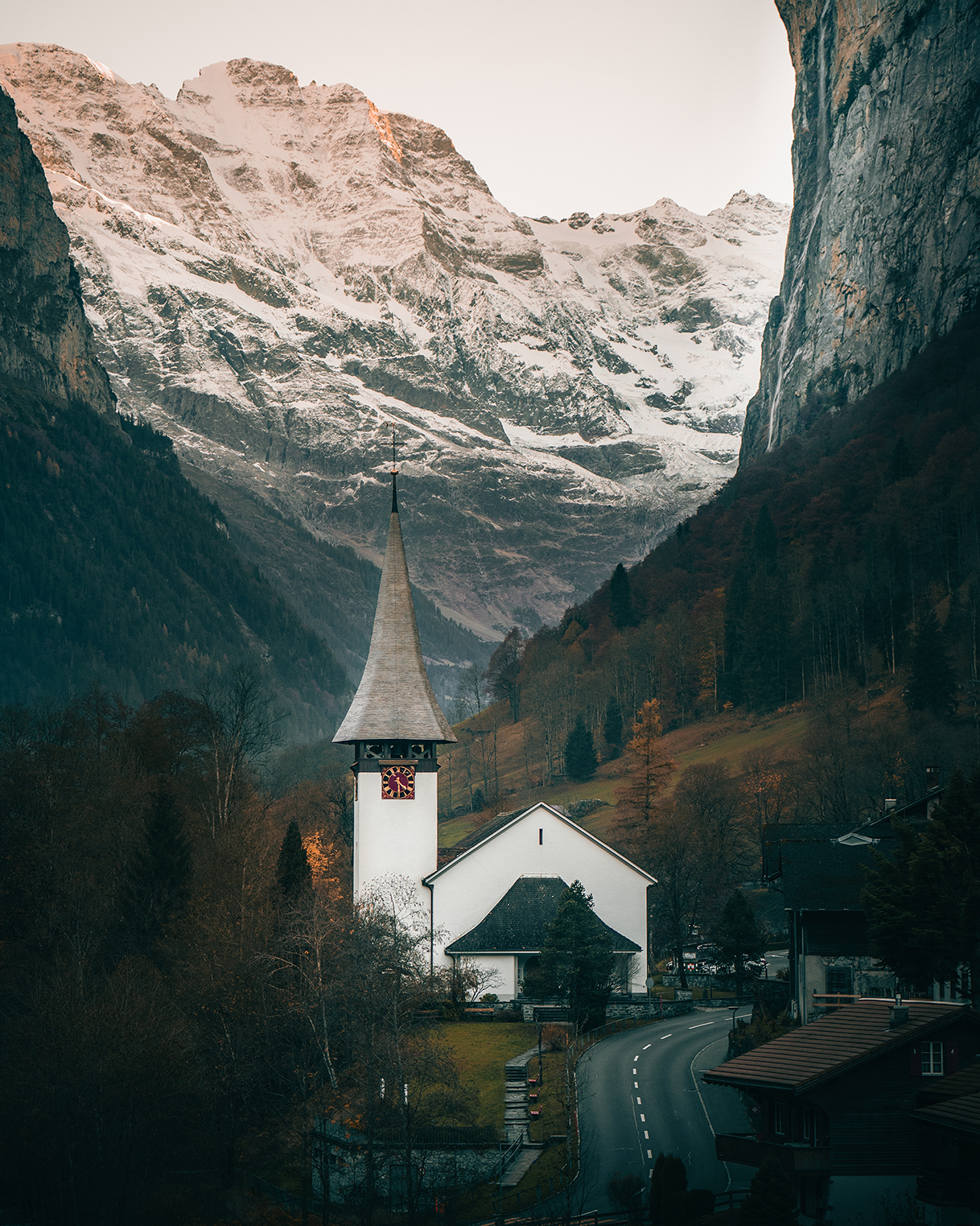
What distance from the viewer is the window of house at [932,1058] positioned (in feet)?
122

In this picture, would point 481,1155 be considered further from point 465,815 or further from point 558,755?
point 558,755

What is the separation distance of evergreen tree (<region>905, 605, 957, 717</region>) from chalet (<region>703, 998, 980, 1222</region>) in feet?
211

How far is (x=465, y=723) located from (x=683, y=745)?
49746 mm

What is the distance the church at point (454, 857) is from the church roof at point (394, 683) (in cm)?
8

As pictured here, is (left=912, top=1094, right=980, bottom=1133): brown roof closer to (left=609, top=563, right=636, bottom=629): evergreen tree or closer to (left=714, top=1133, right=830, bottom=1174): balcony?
(left=714, top=1133, right=830, bottom=1174): balcony

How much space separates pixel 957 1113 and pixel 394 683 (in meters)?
43.5

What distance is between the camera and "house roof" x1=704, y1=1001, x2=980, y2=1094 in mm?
36625

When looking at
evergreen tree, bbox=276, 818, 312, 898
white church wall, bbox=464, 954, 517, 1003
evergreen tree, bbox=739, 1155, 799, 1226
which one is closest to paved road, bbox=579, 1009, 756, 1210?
evergreen tree, bbox=739, 1155, 799, 1226

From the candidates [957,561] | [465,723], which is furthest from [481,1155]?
[465,723]

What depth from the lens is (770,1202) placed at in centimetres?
3328

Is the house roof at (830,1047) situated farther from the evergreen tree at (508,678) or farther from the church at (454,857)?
the evergreen tree at (508,678)

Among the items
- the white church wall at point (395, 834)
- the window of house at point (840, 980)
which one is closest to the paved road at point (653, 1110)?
the window of house at point (840, 980)

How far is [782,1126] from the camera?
38.2m

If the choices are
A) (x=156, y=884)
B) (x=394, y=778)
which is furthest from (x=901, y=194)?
(x=156, y=884)
